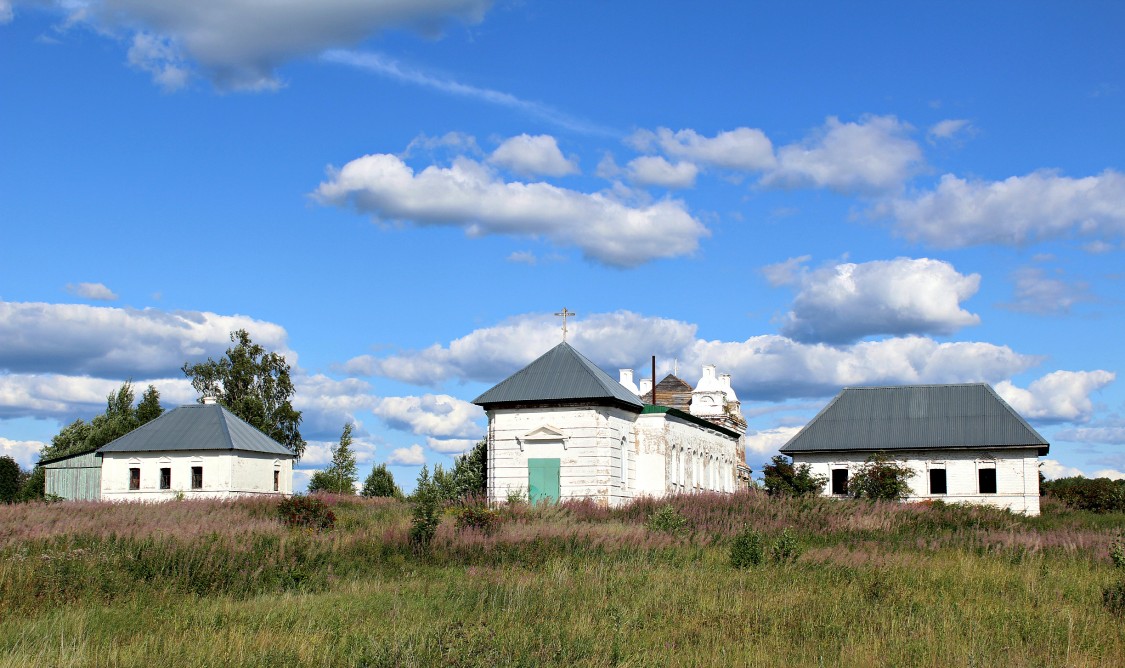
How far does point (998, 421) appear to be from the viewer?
40781 mm

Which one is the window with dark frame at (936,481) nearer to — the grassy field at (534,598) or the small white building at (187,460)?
the grassy field at (534,598)

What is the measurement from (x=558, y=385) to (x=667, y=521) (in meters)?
9.25

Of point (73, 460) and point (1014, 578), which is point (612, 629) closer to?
point (1014, 578)

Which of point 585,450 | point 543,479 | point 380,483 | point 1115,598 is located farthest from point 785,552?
point 380,483

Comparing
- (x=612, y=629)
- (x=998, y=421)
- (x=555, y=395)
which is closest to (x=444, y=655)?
(x=612, y=629)

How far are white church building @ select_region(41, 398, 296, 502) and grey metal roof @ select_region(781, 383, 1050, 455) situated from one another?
74.7 feet

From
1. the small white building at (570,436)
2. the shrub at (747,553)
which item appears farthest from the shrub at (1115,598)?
the small white building at (570,436)

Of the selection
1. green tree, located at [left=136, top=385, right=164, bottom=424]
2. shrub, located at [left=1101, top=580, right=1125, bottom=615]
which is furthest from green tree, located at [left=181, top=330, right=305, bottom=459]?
shrub, located at [left=1101, top=580, right=1125, bottom=615]

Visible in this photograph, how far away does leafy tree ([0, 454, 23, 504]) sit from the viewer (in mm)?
49438

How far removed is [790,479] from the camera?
40.0 meters

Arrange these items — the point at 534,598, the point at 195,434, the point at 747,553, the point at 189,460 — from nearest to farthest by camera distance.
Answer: the point at 534,598 < the point at 747,553 < the point at 189,460 < the point at 195,434

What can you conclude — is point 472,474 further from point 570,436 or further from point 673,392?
point 673,392

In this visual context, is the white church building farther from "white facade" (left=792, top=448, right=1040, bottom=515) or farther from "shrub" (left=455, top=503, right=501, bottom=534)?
"white facade" (left=792, top=448, right=1040, bottom=515)

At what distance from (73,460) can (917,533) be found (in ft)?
130
